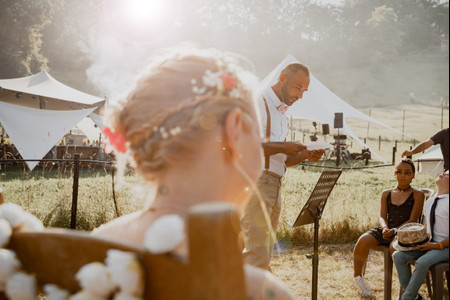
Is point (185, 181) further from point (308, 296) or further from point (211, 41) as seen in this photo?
point (211, 41)

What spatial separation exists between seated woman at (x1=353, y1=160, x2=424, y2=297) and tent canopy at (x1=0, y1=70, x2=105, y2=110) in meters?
13.4

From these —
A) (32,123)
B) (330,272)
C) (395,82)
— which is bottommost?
(330,272)

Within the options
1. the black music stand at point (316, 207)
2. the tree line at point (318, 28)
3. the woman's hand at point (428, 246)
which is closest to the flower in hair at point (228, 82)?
the woman's hand at point (428, 246)

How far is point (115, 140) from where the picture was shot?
1.07m

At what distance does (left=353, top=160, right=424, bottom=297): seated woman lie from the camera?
13.8 feet

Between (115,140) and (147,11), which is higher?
(147,11)

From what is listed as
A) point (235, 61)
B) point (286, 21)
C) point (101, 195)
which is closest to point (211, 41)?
point (286, 21)

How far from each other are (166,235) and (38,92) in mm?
16662

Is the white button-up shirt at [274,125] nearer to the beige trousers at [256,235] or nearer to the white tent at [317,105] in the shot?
the beige trousers at [256,235]

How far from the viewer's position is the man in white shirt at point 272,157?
3697 mm

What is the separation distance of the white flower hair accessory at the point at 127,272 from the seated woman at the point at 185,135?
0.25 meters

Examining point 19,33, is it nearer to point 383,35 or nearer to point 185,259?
point 185,259

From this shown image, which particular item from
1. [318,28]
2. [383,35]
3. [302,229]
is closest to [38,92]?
[302,229]

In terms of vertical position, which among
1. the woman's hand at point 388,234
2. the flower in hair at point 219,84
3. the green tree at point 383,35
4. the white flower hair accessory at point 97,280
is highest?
the green tree at point 383,35
